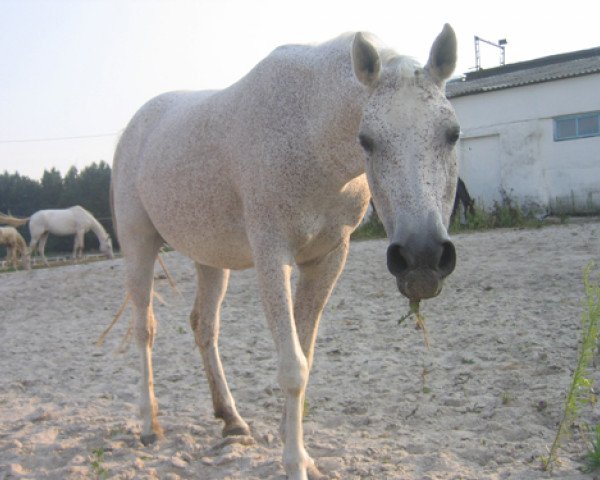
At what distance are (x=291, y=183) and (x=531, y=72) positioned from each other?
17.9 m

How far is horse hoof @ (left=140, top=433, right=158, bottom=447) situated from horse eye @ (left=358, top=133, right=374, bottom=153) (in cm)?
250

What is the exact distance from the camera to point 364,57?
7.72 ft

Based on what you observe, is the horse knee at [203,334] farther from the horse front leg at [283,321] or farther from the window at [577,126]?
the window at [577,126]

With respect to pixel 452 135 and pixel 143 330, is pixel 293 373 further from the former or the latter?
pixel 143 330

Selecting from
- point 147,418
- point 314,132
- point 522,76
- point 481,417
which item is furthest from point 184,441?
point 522,76

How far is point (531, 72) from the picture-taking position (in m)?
18.7

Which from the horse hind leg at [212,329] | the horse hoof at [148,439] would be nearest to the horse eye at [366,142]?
the horse hind leg at [212,329]

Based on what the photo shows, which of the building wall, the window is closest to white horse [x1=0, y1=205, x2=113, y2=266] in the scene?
the building wall

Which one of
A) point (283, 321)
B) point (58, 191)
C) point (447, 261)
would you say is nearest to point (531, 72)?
point (283, 321)

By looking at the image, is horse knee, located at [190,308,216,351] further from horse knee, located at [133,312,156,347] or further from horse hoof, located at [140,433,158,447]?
horse hoof, located at [140,433,158,447]

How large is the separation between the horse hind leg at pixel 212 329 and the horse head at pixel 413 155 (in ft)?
7.24

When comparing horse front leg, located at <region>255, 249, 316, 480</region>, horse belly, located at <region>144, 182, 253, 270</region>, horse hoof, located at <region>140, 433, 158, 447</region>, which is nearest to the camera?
horse front leg, located at <region>255, 249, 316, 480</region>

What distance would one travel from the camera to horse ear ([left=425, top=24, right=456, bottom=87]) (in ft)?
7.56

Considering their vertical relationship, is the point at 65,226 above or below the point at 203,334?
above
